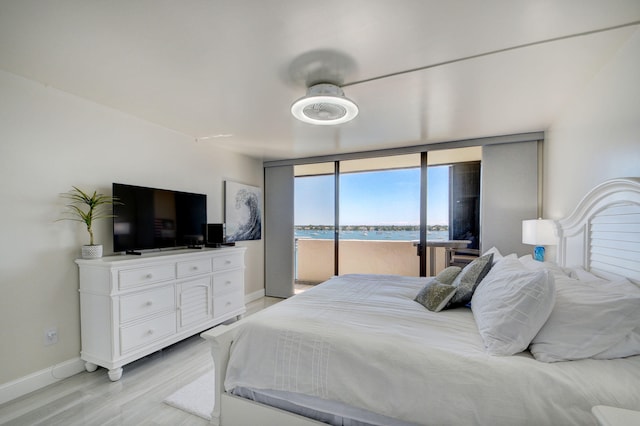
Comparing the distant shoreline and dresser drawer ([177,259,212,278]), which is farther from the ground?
the distant shoreline

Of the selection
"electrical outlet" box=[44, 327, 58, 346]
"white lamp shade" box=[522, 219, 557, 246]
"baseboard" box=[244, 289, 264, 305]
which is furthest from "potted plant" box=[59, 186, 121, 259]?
"white lamp shade" box=[522, 219, 557, 246]

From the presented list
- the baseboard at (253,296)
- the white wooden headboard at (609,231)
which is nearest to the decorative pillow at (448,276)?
the white wooden headboard at (609,231)

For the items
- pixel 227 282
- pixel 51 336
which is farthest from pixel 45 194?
pixel 227 282

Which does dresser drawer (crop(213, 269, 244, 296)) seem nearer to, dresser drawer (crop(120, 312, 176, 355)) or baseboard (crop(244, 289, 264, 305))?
dresser drawer (crop(120, 312, 176, 355))

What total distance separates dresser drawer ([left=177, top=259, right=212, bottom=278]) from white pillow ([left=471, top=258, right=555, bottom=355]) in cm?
272

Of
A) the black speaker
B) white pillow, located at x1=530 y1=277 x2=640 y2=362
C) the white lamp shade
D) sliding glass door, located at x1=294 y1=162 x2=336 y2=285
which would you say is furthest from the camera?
sliding glass door, located at x1=294 y1=162 x2=336 y2=285

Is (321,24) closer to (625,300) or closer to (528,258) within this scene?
(625,300)

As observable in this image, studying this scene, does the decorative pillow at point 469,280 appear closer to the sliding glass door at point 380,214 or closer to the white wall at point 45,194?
the sliding glass door at point 380,214

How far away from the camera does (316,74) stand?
2.07m

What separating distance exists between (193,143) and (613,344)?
4.11 meters

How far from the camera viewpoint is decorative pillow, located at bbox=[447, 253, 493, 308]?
1925 millimetres

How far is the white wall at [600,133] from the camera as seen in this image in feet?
5.30

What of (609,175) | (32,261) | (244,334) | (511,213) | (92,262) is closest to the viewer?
(244,334)

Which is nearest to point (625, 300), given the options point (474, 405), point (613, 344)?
point (613, 344)
